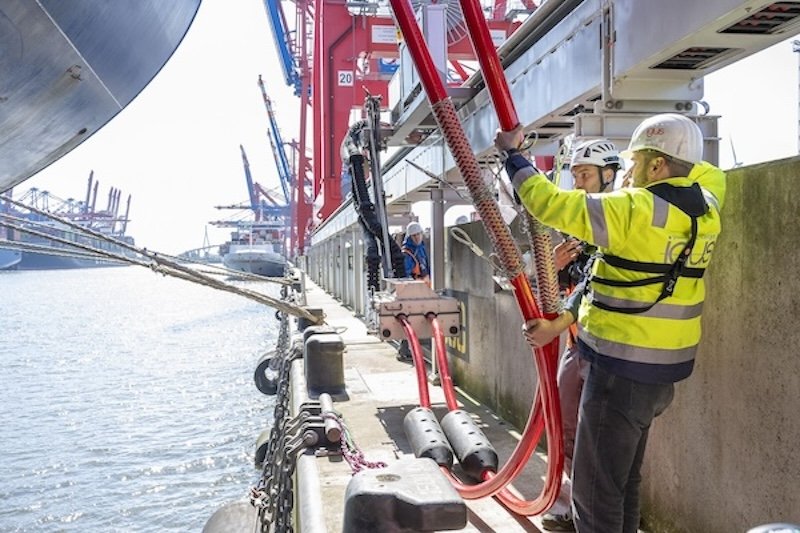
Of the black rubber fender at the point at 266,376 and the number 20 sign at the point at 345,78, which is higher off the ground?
the number 20 sign at the point at 345,78

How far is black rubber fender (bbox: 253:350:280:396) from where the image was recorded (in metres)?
12.9

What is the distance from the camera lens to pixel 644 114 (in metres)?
3.76

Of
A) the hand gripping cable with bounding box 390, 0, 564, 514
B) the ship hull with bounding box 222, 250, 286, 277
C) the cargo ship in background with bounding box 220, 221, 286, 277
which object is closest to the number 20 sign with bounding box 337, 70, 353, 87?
the hand gripping cable with bounding box 390, 0, 564, 514

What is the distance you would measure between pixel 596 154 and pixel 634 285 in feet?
2.92

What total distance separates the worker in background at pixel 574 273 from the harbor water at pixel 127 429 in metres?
5.87

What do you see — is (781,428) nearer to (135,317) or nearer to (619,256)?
(619,256)

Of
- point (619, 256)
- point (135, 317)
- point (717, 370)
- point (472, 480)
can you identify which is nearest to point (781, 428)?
point (717, 370)

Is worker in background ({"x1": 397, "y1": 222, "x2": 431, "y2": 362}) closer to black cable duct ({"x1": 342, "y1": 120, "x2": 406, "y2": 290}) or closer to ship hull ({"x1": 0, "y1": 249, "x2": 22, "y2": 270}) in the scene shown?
black cable duct ({"x1": 342, "y1": 120, "x2": 406, "y2": 290})

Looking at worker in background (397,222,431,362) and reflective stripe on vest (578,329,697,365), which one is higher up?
worker in background (397,222,431,362)

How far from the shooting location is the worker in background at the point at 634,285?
2406 mm

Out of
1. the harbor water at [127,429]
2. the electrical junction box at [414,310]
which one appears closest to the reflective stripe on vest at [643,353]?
the electrical junction box at [414,310]

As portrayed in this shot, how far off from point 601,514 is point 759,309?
1081 millimetres

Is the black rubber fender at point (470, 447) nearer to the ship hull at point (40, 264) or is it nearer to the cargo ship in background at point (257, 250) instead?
the cargo ship in background at point (257, 250)

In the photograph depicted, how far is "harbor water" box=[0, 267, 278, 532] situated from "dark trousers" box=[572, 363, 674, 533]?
671 centimetres
